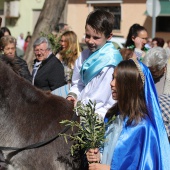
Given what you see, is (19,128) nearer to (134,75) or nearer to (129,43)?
(134,75)

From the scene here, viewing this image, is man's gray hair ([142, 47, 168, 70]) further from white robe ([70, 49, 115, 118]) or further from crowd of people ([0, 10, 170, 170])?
white robe ([70, 49, 115, 118])

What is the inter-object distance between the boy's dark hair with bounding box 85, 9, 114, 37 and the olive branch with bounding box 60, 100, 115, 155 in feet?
2.45

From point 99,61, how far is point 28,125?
79cm

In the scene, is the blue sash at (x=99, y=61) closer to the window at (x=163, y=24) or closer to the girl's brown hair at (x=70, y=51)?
the girl's brown hair at (x=70, y=51)

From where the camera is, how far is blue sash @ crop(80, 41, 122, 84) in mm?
4129

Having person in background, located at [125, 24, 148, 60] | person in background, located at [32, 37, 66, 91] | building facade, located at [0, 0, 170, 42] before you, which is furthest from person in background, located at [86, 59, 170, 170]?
building facade, located at [0, 0, 170, 42]

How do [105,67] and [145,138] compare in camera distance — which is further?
[105,67]

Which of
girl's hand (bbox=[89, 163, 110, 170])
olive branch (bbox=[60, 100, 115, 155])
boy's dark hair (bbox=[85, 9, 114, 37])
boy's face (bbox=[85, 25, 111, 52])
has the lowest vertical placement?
girl's hand (bbox=[89, 163, 110, 170])

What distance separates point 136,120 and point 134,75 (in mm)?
326

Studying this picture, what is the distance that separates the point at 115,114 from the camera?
3830 mm

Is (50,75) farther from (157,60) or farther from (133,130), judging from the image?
(133,130)

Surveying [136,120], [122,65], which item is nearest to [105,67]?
[122,65]

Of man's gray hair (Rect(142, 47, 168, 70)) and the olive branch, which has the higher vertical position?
man's gray hair (Rect(142, 47, 168, 70))

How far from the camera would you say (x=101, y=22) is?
4.26 meters
